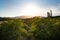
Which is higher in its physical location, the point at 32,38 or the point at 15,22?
the point at 15,22

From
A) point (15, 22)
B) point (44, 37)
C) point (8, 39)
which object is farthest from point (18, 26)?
point (44, 37)

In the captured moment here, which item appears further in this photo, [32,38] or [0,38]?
[32,38]

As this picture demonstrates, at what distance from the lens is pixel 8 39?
14.0m

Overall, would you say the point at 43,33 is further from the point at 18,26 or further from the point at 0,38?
the point at 0,38

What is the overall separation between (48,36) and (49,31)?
1.52ft

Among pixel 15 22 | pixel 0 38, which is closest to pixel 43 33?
pixel 15 22

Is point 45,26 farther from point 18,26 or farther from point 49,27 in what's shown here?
point 18,26

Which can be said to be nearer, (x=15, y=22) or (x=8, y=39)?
(x=8, y=39)

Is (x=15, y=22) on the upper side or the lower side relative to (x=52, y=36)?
upper

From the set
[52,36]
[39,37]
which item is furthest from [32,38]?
[52,36]

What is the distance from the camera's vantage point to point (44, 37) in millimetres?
13969

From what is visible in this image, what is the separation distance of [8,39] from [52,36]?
12.1ft

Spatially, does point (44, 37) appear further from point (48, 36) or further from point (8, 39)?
point (8, 39)

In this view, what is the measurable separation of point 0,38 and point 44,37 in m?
3.77
